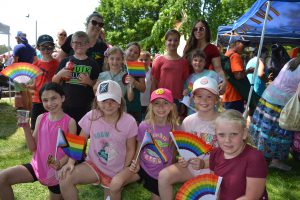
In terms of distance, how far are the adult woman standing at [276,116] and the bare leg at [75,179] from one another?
2.39m

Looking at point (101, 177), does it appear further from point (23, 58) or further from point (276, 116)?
point (23, 58)

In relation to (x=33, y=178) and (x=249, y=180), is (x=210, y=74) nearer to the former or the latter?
(x=249, y=180)

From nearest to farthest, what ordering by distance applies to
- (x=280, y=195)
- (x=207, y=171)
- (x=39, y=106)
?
1. (x=207, y=171)
2. (x=280, y=195)
3. (x=39, y=106)

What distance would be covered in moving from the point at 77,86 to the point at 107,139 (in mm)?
853

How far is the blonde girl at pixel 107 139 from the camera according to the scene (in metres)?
2.69

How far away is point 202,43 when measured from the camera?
384cm

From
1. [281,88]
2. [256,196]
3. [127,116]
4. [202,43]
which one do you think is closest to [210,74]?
[202,43]

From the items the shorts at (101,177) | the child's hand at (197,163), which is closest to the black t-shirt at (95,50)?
the shorts at (101,177)

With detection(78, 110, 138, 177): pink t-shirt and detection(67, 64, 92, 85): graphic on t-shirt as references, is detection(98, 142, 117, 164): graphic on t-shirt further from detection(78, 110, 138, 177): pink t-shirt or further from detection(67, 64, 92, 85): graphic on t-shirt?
detection(67, 64, 92, 85): graphic on t-shirt

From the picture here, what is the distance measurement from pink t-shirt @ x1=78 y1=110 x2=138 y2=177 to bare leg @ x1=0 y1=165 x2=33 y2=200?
1.82 ft

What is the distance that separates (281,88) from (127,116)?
2.06 meters

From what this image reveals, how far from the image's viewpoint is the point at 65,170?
102 inches

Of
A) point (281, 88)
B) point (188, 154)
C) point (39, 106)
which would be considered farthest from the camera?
point (39, 106)

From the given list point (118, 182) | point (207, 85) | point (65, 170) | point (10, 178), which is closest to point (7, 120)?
point (10, 178)
